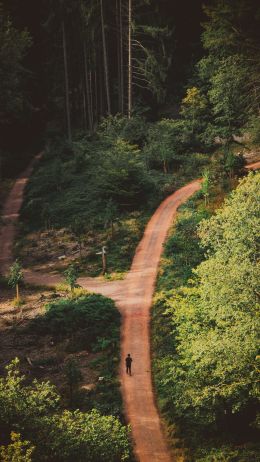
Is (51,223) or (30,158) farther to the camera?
(30,158)

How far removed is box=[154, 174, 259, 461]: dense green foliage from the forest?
2.8 inches

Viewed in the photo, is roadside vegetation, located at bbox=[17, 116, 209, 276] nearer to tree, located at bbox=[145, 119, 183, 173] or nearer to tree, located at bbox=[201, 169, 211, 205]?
tree, located at bbox=[145, 119, 183, 173]

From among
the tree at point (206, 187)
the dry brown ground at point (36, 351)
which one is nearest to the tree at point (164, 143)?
the tree at point (206, 187)

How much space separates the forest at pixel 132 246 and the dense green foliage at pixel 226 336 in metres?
0.07

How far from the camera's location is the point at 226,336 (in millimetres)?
14039

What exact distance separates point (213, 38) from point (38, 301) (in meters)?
23.2

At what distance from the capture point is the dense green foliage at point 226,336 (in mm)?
13719

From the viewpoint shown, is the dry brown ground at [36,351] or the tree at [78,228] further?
the tree at [78,228]

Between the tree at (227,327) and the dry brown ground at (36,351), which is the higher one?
the tree at (227,327)

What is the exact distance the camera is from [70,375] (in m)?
17.6

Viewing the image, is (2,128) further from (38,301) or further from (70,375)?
(70,375)

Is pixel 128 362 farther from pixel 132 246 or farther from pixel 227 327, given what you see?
pixel 132 246

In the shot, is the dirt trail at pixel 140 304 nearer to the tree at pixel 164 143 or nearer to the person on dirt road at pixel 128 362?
the person on dirt road at pixel 128 362

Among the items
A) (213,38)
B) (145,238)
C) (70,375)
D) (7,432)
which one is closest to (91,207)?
(145,238)
